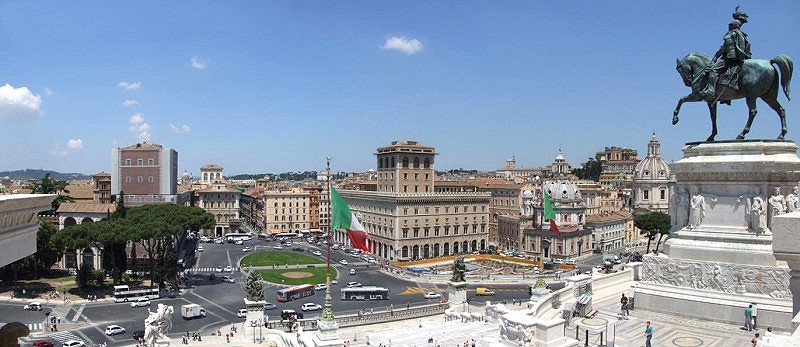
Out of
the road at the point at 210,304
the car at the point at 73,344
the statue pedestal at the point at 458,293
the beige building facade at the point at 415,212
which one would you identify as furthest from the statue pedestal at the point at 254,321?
the beige building facade at the point at 415,212

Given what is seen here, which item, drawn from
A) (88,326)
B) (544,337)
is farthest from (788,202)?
(88,326)

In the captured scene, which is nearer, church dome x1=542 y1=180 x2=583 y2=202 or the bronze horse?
the bronze horse

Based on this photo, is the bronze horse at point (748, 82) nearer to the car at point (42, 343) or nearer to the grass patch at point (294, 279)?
the car at point (42, 343)

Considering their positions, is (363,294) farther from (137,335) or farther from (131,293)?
(137,335)

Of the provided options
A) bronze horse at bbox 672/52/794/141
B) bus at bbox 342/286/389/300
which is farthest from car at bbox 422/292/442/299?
bronze horse at bbox 672/52/794/141

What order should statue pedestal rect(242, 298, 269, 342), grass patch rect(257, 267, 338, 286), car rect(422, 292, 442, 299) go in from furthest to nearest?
grass patch rect(257, 267, 338, 286), car rect(422, 292, 442, 299), statue pedestal rect(242, 298, 269, 342)

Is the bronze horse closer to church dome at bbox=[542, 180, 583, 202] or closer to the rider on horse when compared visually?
the rider on horse

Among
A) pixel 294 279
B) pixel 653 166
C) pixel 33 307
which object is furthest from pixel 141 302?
pixel 653 166
